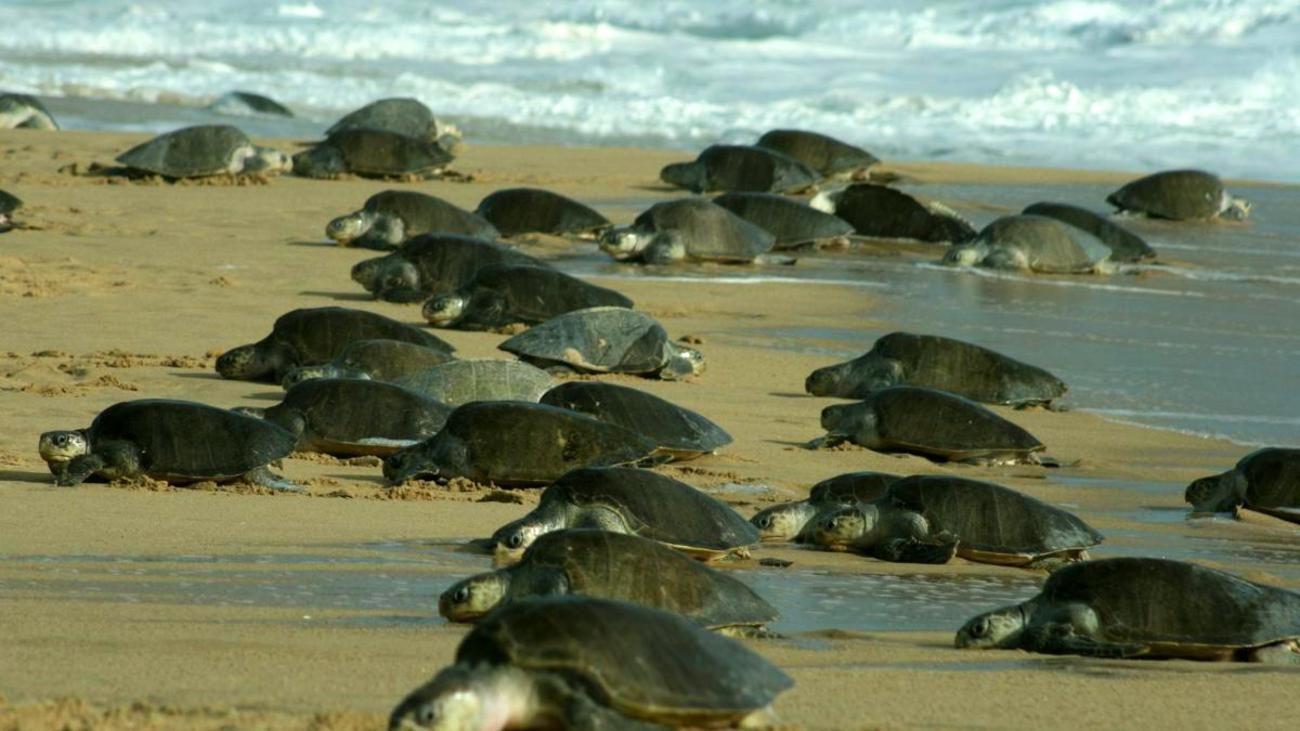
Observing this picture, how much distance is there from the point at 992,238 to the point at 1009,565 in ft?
23.5

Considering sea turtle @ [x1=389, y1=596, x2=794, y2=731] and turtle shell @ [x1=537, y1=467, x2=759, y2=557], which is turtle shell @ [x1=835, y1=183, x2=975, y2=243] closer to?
turtle shell @ [x1=537, y1=467, x2=759, y2=557]

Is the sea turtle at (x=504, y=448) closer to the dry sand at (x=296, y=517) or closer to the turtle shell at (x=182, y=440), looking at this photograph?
the dry sand at (x=296, y=517)

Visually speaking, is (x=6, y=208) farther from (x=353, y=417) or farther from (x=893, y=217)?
(x=353, y=417)

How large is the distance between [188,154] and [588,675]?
12.3 m

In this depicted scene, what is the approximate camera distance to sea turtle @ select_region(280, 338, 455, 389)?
7.43m

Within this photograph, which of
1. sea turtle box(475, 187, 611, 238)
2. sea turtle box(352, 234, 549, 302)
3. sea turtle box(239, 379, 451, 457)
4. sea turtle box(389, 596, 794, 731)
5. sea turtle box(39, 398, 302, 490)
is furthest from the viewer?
sea turtle box(475, 187, 611, 238)

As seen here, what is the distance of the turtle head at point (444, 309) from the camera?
9.30 metres

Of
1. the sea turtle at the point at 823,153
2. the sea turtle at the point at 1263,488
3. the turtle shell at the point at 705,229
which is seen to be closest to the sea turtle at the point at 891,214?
the turtle shell at the point at 705,229

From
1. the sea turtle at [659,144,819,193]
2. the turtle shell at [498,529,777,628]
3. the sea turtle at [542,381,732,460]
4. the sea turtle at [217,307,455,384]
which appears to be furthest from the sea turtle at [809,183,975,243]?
the turtle shell at [498,529,777,628]

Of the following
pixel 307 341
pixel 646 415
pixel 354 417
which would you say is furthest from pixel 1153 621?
pixel 307 341

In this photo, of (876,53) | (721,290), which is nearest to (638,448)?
(721,290)

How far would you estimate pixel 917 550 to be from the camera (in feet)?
17.6

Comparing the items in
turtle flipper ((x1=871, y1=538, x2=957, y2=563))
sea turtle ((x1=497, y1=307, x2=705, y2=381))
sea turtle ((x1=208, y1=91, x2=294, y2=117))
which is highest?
sea turtle ((x1=208, y1=91, x2=294, y2=117))

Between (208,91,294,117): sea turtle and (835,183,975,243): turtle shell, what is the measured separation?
31.8 feet
